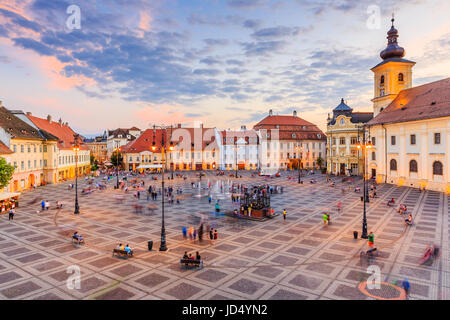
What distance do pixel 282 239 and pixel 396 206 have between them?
62.3ft

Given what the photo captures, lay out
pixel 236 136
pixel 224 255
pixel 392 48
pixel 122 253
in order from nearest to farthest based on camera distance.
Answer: pixel 122 253 → pixel 224 255 → pixel 392 48 → pixel 236 136

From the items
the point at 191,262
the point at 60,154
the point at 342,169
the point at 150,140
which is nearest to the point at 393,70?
the point at 342,169

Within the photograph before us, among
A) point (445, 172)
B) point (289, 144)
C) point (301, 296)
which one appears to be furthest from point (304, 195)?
point (289, 144)

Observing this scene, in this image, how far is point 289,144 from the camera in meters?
83.8

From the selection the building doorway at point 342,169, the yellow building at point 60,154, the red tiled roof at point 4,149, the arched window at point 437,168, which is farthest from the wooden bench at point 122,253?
the building doorway at point 342,169

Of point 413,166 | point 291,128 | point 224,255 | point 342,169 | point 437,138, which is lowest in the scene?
point 224,255

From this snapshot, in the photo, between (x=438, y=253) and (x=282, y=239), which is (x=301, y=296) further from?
(x=438, y=253)

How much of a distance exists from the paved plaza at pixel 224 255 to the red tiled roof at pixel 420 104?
60.2 feet

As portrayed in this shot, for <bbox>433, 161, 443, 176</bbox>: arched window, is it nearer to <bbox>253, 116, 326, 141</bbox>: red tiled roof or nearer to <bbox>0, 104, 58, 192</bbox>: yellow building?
<bbox>253, 116, 326, 141</bbox>: red tiled roof

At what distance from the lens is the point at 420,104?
1868 inches

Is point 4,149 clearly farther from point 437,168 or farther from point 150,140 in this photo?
point 437,168

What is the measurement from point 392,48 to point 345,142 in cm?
2239

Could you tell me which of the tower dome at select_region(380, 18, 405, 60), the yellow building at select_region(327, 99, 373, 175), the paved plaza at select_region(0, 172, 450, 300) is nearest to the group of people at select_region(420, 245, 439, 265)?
the paved plaza at select_region(0, 172, 450, 300)

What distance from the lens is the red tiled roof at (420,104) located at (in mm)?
42500
